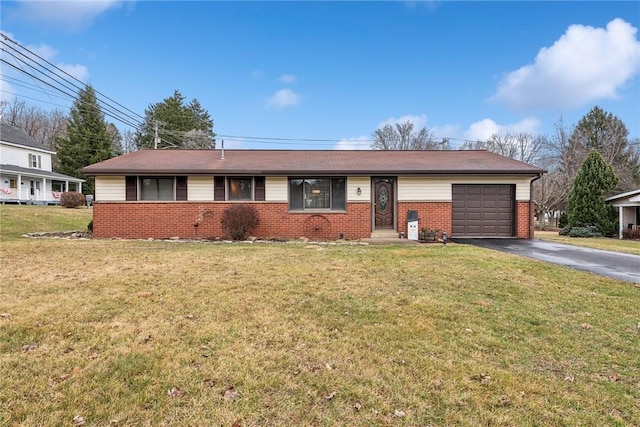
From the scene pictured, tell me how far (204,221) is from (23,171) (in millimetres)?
23397

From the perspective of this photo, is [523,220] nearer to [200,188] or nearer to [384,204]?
Answer: [384,204]

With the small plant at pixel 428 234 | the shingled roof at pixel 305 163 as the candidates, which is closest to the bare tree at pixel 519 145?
the shingled roof at pixel 305 163

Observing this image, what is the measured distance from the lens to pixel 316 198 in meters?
13.1

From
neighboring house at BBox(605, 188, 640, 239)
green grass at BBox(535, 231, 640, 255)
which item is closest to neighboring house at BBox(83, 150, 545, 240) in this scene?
green grass at BBox(535, 231, 640, 255)

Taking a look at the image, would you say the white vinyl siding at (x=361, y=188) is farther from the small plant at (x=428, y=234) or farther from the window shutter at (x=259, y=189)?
the window shutter at (x=259, y=189)

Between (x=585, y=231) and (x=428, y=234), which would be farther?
(x=585, y=231)

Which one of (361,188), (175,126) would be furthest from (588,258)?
(175,126)

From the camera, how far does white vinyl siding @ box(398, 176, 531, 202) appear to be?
13.0 metres

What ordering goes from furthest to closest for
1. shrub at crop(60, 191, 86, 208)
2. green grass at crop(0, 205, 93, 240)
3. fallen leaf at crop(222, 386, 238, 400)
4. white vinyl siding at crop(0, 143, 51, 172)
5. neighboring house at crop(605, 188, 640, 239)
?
white vinyl siding at crop(0, 143, 51, 172) < shrub at crop(60, 191, 86, 208) < neighboring house at crop(605, 188, 640, 239) < green grass at crop(0, 205, 93, 240) < fallen leaf at crop(222, 386, 238, 400)

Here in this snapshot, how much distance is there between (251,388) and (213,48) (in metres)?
21.3

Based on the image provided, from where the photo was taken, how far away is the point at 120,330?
376 cm

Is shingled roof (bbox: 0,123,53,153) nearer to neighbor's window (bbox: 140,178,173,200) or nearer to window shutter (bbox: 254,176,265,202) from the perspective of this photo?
neighbor's window (bbox: 140,178,173,200)

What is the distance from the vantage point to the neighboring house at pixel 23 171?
84.6 feet

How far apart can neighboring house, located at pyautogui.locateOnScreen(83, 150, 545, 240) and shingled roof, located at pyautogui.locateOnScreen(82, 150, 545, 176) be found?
52mm
